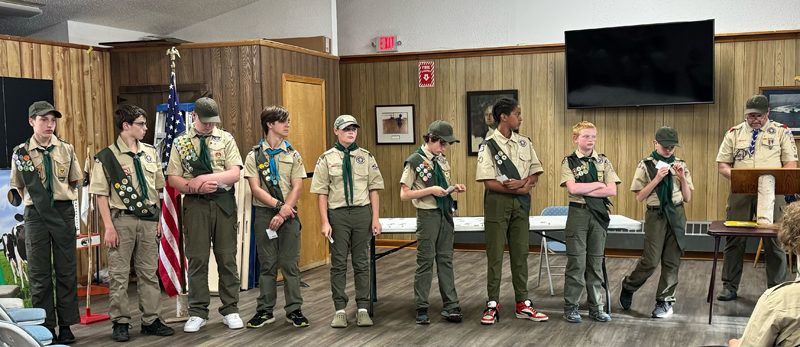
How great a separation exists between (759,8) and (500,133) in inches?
169

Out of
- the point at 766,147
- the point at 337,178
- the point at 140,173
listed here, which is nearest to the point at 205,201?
the point at 140,173

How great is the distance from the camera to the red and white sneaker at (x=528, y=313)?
543 cm

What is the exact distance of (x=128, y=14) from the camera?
26.8 feet

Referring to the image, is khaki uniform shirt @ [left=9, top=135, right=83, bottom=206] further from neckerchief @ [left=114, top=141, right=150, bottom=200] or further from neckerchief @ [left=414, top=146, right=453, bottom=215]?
neckerchief @ [left=414, top=146, right=453, bottom=215]

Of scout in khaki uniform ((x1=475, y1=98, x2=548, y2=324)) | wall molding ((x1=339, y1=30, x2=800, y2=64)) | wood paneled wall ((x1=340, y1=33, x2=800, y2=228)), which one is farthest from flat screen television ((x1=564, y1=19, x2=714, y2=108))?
scout in khaki uniform ((x1=475, y1=98, x2=548, y2=324))

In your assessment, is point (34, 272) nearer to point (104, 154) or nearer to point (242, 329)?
point (104, 154)

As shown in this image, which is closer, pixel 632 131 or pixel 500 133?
pixel 500 133

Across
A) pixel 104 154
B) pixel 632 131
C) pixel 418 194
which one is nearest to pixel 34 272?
pixel 104 154

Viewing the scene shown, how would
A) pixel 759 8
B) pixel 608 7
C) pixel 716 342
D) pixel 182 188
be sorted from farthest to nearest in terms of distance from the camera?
1. pixel 608 7
2. pixel 759 8
3. pixel 182 188
4. pixel 716 342

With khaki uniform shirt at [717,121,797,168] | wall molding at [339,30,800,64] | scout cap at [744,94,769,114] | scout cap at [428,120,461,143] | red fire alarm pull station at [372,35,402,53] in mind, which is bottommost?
khaki uniform shirt at [717,121,797,168]

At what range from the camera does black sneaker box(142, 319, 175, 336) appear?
17.3 feet

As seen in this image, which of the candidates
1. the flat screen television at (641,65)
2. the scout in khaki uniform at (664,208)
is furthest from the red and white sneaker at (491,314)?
the flat screen television at (641,65)

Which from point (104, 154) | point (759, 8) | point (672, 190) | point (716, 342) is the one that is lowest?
point (716, 342)

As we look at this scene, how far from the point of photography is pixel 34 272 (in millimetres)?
5039
